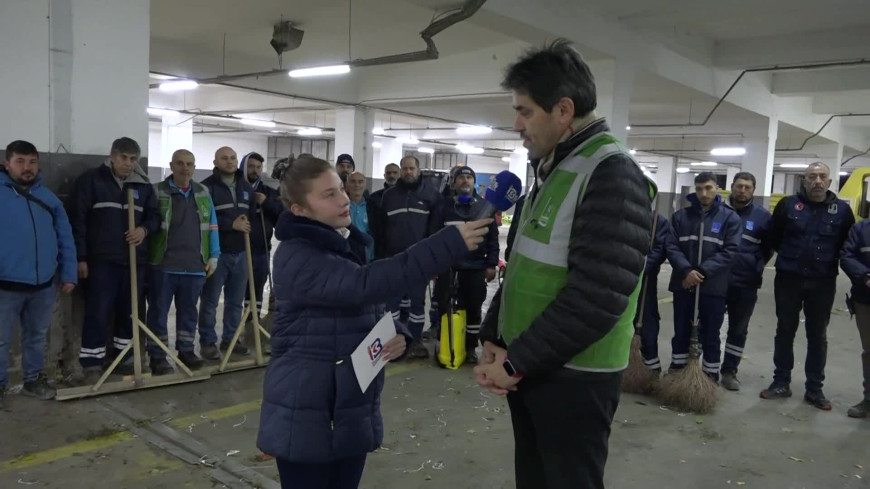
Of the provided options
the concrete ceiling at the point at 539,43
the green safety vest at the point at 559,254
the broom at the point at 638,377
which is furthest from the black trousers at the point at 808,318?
the green safety vest at the point at 559,254

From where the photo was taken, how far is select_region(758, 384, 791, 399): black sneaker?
469 centimetres

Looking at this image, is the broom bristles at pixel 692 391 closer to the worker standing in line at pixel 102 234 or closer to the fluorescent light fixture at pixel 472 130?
the worker standing in line at pixel 102 234

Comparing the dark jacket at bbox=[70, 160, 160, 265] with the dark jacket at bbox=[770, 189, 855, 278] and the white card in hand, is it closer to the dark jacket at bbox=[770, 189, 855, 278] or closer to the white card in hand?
the white card in hand

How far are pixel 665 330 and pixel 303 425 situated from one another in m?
6.06

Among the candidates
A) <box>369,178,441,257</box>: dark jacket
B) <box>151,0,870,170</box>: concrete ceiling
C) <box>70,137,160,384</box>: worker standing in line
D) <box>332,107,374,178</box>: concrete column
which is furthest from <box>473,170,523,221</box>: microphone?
<box>332,107,374,178</box>: concrete column

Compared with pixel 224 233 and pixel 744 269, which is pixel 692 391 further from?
pixel 224 233

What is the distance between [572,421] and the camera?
1.52 metres

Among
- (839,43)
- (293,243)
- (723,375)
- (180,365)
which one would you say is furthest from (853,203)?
(293,243)

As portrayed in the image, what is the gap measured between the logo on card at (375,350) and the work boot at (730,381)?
4.03 m

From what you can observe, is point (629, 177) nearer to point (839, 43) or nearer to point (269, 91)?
point (839, 43)

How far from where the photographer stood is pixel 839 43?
306 inches

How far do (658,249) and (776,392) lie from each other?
4.49 feet

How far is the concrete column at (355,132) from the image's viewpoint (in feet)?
43.3

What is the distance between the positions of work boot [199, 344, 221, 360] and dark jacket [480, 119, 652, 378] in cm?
397
